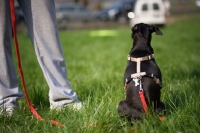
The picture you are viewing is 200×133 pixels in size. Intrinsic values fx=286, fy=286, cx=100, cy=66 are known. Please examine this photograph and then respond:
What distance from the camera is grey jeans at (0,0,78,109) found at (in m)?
2.70

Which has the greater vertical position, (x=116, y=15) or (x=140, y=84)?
(x=116, y=15)

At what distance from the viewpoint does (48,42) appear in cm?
273

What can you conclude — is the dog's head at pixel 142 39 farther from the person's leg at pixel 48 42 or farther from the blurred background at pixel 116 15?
the blurred background at pixel 116 15

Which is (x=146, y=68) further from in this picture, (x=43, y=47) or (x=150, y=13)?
(x=150, y=13)

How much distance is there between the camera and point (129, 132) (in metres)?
2.14

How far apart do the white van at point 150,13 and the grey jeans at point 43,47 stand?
1792 cm

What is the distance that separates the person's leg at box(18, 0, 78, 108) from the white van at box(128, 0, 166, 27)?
17.9 m

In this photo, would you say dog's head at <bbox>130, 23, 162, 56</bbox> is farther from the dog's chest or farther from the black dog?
the dog's chest

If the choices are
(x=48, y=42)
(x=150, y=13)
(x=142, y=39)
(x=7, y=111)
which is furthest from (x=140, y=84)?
(x=150, y=13)

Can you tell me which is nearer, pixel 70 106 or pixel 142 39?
pixel 142 39

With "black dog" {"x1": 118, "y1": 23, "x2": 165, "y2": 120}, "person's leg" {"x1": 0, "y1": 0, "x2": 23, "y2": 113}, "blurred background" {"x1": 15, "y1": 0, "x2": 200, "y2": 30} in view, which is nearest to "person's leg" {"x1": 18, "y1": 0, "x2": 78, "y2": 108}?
"person's leg" {"x1": 0, "y1": 0, "x2": 23, "y2": 113}

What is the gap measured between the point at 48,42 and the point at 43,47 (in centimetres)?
7

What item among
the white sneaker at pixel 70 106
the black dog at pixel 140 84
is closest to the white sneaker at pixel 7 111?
the white sneaker at pixel 70 106

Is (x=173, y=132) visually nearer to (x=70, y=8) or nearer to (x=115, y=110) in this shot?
(x=115, y=110)
